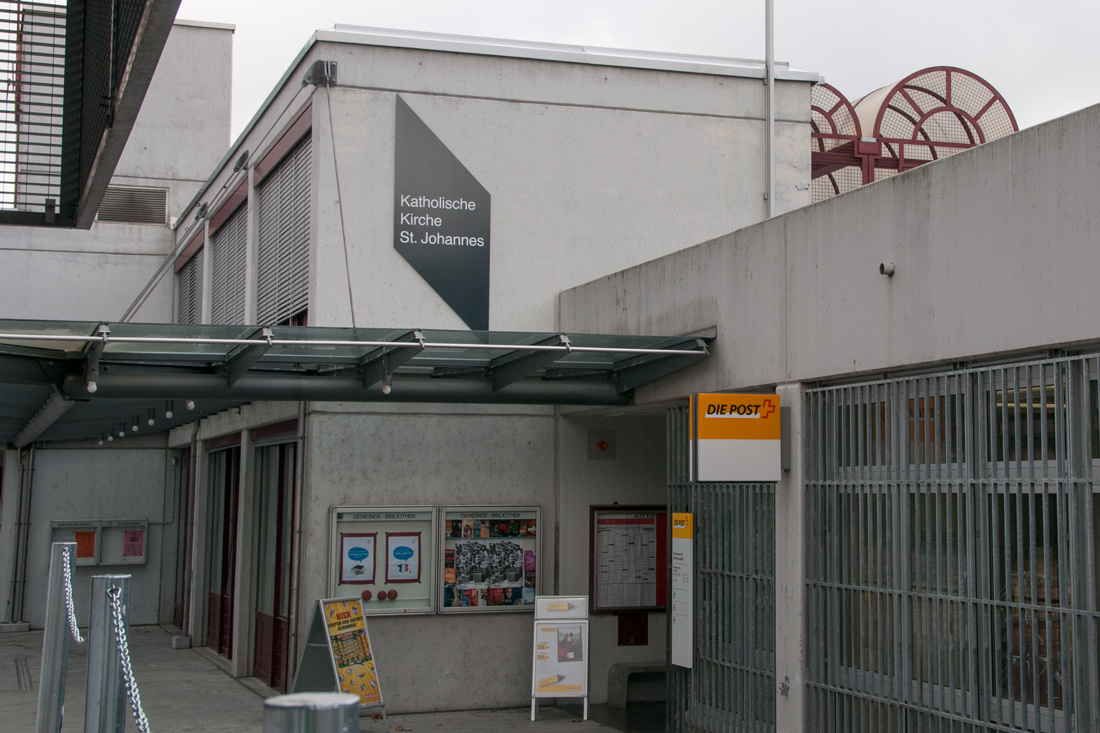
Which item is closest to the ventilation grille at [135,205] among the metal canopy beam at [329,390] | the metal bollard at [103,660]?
the metal canopy beam at [329,390]

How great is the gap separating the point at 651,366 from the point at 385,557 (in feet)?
10.7

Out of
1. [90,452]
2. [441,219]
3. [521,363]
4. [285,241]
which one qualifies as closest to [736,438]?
[521,363]

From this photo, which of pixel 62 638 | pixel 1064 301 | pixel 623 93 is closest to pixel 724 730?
pixel 1064 301

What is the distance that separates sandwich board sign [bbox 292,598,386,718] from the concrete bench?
2.42 metres

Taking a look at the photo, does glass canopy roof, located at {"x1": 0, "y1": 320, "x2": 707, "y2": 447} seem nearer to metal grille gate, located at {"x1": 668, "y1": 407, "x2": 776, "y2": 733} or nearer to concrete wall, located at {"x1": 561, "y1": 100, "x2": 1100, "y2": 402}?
concrete wall, located at {"x1": 561, "y1": 100, "x2": 1100, "y2": 402}

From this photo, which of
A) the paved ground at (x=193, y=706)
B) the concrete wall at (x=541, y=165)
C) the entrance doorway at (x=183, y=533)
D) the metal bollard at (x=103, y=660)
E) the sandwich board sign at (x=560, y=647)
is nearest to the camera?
the metal bollard at (x=103, y=660)

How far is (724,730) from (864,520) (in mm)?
2410

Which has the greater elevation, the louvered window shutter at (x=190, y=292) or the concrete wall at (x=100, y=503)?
the louvered window shutter at (x=190, y=292)

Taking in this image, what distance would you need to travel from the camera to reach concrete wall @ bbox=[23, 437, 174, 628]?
777 inches

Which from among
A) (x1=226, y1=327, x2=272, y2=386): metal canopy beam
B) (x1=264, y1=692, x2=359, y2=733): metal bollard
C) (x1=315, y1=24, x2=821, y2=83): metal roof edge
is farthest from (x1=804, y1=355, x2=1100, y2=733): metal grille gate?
(x1=315, y1=24, x2=821, y2=83): metal roof edge

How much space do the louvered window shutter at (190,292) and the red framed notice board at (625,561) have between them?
903 centimetres

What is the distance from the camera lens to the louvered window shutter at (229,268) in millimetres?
15750

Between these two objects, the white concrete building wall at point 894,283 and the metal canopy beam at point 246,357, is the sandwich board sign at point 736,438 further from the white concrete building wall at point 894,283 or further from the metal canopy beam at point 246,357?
the metal canopy beam at point 246,357

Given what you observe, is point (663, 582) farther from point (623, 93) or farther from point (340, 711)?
point (340, 711)
